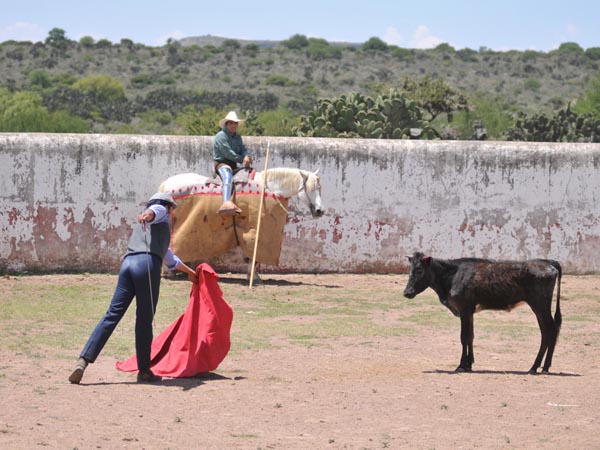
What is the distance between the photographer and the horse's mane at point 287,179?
17.0 meters

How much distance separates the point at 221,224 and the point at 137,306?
24.5 ft

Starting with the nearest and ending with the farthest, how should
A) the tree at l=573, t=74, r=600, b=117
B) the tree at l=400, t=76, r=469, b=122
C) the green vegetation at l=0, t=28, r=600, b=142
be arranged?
1. the tree at l=400, t=76, r=469, b=122
2. the tree at l=573, t=74, r=600, b=117
3. the green vegetation at l=0, t=28, r=600, b=142

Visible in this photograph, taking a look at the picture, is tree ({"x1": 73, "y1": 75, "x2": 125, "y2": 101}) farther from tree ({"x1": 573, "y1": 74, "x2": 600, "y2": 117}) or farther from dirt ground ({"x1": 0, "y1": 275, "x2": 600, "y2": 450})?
dirt ground ({"x1": 0, "y1": 275, "x2": 600, "y2": 450})

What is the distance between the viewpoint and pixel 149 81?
Answer: 64.3m

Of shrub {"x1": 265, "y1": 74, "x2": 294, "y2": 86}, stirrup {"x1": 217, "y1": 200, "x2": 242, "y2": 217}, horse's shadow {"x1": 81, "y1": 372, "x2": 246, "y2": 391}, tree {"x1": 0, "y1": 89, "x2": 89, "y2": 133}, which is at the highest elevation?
shrub {"x1": 265, "y1": 74, "x2": 294, "y2": 86}

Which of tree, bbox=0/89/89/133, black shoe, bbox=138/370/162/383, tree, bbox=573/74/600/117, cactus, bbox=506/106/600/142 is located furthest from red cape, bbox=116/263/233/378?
tree, bbox=573/74/600/117

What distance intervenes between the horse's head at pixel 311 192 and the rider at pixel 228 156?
89 centimetres

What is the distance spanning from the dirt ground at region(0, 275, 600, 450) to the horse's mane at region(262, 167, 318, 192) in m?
5.33

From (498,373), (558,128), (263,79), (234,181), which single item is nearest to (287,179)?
(234,181)

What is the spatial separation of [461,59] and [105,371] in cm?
6809

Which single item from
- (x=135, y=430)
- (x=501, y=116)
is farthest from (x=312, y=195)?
(x=501, y=116)

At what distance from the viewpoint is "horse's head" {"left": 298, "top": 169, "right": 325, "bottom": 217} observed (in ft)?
55.7

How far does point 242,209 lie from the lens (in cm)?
1698

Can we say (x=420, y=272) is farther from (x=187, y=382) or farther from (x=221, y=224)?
(x=221, y=224)
